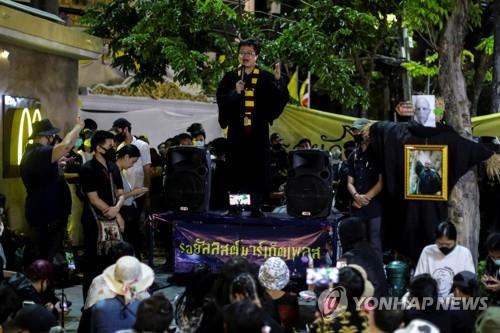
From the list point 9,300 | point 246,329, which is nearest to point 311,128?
point 9,300

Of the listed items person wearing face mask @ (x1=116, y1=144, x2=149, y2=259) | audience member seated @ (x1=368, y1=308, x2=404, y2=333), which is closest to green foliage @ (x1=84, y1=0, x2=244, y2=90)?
person wearing face mask @ (x1=116, y1=144, x2=149, y2=259)

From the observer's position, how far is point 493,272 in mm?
7168

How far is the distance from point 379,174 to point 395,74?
19.0m

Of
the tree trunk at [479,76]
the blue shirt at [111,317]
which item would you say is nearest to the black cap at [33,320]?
the blue shirt at [111,317]

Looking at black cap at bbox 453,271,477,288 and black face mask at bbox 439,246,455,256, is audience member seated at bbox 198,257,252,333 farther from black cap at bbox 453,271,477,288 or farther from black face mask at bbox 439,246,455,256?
black face mask at bbox 439,246,455,256

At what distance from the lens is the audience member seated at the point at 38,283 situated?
262 inches

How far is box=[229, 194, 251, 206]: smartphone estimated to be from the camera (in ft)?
32.2

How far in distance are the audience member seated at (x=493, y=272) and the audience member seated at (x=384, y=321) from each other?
1.92m

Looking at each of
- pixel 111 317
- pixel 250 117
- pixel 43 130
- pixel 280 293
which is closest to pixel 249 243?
pixel 250 117

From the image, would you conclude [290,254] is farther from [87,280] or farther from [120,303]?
[120,303]

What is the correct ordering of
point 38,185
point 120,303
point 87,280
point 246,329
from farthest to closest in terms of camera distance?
point 38,185, point 87,280, point 120,303, point 246,329

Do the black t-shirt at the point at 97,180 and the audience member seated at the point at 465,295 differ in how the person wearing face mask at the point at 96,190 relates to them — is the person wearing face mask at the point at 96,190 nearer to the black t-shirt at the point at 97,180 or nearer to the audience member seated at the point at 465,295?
the black t-shirt at the point at 97,180

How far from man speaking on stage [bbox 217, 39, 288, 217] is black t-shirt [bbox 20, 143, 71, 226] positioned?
1.87 metres

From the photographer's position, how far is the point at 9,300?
6.18 m
